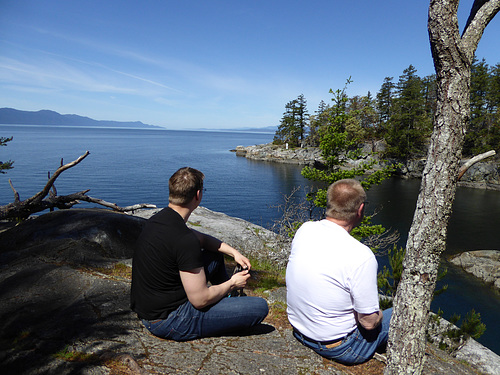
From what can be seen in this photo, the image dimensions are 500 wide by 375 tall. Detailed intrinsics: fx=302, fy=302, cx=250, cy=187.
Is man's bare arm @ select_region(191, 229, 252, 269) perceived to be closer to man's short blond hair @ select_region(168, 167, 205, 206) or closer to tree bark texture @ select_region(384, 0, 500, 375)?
man's short blond hair @ select_region(168, 167, 205, 206)

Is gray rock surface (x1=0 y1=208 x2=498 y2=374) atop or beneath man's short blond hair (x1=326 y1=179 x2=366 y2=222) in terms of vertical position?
beneath

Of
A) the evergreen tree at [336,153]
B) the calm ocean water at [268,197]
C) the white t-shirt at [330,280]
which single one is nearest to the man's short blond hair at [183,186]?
the white t-shirt at [330,280]

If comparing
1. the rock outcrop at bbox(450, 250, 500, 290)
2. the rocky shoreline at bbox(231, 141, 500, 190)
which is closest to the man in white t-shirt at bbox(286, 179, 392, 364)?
the rocky shoreline at bbox(231, 141, 500, 190)

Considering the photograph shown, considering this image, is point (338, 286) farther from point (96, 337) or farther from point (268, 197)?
point (268, 197)

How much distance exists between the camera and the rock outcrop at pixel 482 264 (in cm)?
2024

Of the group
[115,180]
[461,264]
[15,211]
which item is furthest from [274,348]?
[115,180]

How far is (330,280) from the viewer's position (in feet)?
9.82

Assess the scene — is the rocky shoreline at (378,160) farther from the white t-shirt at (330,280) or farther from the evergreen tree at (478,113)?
the white t-shirt at (330,280)

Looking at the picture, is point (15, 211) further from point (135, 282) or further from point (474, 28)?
point (474, 28)

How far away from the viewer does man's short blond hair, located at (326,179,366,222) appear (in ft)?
10.3

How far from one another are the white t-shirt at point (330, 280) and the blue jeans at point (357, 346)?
13 centimetres

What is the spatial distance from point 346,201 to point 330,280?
0.81m

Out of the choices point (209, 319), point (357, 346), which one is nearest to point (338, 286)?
point (357, 346)

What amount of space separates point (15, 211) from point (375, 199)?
131 feet
